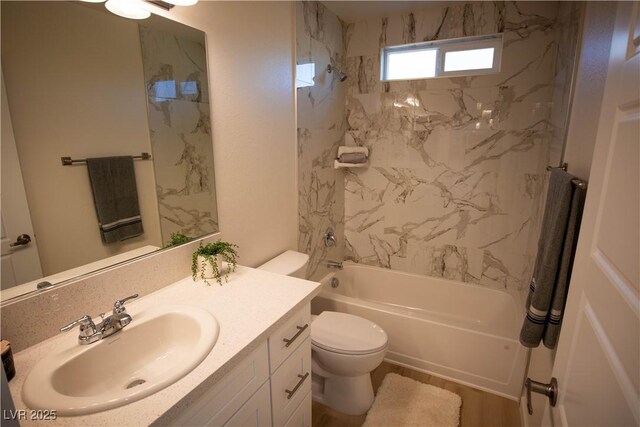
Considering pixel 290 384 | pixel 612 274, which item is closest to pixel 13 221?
pixel 290 384

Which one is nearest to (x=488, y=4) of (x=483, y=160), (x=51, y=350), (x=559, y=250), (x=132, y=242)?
(x=483, y=160)

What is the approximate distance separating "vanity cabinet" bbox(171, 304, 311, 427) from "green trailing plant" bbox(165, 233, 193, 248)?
24.2 inches

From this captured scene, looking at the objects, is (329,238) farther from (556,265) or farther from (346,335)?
(556,265)

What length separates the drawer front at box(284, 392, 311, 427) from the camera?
1.37 metres

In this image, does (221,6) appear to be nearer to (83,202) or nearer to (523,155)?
(83,202)

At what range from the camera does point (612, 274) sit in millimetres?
639

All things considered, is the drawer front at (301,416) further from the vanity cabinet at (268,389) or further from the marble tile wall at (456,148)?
the marble tile wall at (456,148)

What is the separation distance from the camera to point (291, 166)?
216 cm

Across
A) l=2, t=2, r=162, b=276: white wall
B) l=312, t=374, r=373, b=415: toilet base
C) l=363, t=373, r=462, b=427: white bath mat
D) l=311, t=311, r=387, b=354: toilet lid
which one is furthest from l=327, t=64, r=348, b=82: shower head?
l=363, t=373, r=462, b=427: white bath mat

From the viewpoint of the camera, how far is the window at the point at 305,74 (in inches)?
83.6

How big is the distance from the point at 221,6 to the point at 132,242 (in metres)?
1.13

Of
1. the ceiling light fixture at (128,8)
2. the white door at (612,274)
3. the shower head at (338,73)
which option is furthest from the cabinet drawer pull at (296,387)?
the shower head at (338,73)

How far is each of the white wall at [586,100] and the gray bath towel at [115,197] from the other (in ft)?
5.73

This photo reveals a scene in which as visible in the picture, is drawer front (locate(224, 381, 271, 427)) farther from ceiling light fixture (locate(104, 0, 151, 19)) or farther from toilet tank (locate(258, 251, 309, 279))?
ceiling light fixture (locate(104, 0, 151, 19))
